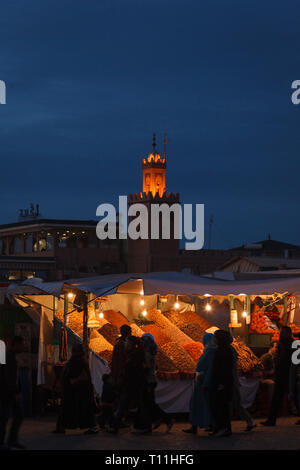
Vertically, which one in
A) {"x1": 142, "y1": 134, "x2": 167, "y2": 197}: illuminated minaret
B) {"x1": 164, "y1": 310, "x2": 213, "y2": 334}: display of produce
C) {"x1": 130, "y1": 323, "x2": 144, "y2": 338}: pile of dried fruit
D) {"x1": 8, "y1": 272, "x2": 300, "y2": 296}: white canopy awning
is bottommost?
{"x1": 130, "y1": 323, "x2": 144, "y2": 338}: pile of dried fruit

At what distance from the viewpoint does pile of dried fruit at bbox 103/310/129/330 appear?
13888 mm

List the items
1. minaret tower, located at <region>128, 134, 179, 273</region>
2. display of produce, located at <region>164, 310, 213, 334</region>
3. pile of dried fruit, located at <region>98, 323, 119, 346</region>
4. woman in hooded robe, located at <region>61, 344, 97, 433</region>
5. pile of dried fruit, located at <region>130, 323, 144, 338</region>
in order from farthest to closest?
minaret tower, located at <region>128, 134, 179, 273</region>
display of produce, located at <region>164, 310, 213, 334</region>
pile of dried fruit, located at <region>98, 323, 119, 346</region>
pile of dried fruit, located at <region>130, 323, 144, 338</region>
woman in hooded robe, located at <region>61, 344, 97, 433</region>

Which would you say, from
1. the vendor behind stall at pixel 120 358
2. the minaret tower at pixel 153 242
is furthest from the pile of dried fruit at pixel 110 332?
the minaret tower at pixel 153 242

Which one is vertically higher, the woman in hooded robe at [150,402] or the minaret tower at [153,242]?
the minaret tower at [153,242]

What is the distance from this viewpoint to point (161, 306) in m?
15.2

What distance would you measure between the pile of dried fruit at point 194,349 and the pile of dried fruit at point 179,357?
0.90ft

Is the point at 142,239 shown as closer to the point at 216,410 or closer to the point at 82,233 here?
the point at 82,233

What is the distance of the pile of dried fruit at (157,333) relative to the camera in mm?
12797

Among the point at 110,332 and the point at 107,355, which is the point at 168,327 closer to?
the point at 110,332

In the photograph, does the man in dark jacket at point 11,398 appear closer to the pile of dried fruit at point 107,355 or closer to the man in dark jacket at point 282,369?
the pile of dried fruit at point 107,355

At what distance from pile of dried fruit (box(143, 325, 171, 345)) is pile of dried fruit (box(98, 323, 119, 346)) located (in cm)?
51

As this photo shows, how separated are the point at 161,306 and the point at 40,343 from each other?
326cm

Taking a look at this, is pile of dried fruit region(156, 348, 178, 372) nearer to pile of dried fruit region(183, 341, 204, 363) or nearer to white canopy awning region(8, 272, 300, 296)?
pile of dried fruit region(183, 341, 204, 363)

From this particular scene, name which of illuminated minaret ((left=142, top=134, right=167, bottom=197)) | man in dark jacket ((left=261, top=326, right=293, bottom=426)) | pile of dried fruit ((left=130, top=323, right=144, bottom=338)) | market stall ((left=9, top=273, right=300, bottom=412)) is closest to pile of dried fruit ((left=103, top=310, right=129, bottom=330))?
market stall ((left=9, top=273, right=300, bottom=412))
